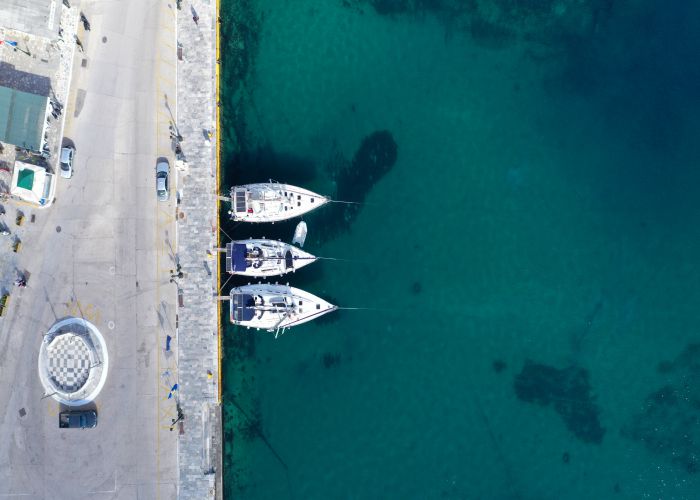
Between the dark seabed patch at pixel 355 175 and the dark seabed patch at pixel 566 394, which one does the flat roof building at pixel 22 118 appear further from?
the dark seabed patch at pixel 566 394

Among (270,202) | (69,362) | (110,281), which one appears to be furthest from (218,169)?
(69,362)

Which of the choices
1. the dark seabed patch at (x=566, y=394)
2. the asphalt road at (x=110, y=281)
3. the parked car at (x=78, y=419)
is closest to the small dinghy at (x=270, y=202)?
the asphalt road at (x=110, y=281)

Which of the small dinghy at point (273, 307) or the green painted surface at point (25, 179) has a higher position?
the green painted surface at point (25, 179)

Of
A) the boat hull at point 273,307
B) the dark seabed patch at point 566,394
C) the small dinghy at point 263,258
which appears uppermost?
the small dinghy at point 263,258

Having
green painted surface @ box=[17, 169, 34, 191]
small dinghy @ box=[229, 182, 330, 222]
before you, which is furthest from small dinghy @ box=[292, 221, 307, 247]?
green painted surface @ box=[17, 169, 34, 191]

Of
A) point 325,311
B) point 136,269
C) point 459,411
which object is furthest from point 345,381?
point 136,269

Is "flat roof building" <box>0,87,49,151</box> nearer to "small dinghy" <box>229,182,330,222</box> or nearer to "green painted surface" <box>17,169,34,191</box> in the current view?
"green painted surface" <box>17,169,34,191</box>

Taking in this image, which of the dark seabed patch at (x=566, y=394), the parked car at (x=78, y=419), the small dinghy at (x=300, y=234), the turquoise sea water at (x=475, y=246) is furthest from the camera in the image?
the dark seabed patch at (x=566, y=394)

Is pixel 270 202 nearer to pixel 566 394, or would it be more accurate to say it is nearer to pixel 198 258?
pixel 198 258
